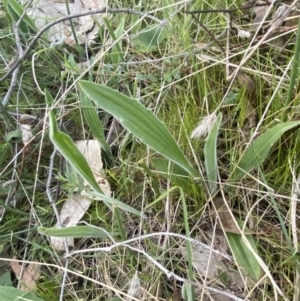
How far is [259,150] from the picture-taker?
81 cm

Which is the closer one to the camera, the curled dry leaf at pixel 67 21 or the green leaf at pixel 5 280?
the green leaf at pixel 5 280

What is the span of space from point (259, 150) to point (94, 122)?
327 millimetres

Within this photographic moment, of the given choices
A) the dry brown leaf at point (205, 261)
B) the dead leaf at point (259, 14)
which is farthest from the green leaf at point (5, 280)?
the dead leaf at point (259, 14)

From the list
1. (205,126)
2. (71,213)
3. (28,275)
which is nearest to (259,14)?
(205,126)

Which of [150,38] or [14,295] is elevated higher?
[150,38]

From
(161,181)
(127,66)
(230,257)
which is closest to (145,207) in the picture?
(161,181)

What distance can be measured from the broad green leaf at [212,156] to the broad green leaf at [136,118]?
4 centimetres

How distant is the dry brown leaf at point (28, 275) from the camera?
0.93 meters

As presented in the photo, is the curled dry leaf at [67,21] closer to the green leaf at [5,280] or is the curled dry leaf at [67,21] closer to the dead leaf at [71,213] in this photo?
the dead leaf at [71,213]

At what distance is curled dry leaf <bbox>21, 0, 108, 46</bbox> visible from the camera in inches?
46.5

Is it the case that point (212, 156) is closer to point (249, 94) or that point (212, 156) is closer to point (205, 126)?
point (205, 126)

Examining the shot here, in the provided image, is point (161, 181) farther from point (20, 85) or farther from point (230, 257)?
point (20, 85)

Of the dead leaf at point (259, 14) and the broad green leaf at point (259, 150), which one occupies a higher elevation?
→ the dead leaf at point (259, 14)

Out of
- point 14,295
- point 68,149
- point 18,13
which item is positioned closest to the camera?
point 68,149
